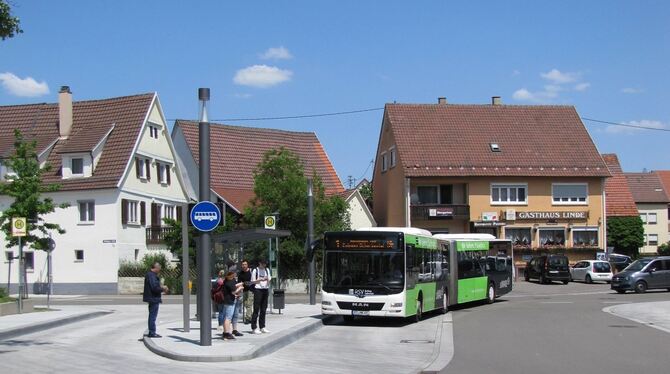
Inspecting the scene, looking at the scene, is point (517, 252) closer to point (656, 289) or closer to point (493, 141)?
point (493, 141)

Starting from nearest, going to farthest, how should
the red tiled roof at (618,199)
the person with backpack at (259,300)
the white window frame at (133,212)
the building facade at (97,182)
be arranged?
the person with backpack at (259,300) → the building facade at (97,182) → the white window frame at (133,212) → the red tiled roof at (618,199)

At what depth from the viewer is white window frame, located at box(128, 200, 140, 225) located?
47906 mm

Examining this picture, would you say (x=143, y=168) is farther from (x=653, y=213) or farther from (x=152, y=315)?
(x=653, y=213)

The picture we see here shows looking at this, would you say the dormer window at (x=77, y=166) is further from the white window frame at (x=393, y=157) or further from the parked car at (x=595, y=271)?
the parked car at (x=595, y=271)

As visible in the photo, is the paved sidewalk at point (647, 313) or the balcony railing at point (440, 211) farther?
→ the balcony railing at point (440, 211)

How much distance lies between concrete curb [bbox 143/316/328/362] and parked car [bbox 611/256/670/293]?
25558 mm

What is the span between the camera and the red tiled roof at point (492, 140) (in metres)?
58.6

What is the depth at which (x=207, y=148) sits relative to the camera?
53.9ft

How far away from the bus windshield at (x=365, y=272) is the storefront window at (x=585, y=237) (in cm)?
3796

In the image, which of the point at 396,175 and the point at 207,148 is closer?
the point at 207,148

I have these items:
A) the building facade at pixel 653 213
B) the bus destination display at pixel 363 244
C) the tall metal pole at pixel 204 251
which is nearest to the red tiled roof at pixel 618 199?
the building facade at pixel 653 213

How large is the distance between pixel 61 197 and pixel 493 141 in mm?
29590

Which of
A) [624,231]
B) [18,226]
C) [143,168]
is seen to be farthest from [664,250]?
[18,226]

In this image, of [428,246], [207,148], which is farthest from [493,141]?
[207,148]
